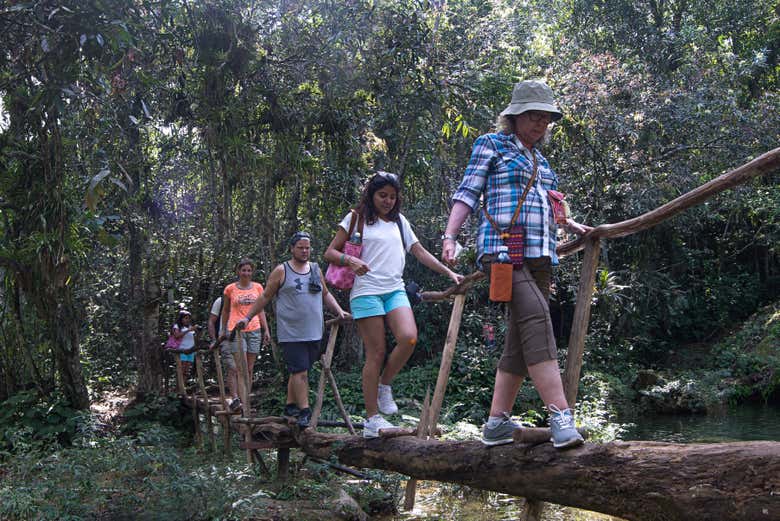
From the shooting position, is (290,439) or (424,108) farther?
(424,108)

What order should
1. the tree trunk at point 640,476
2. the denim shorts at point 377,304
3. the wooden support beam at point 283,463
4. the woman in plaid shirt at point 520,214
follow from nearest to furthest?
the tree trunk at point 640,476, the woman in plaid shirt at point 520,214, the denim shorts at point 377,304, the wooden support beam at point 283,463

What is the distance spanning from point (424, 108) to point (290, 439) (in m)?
6.46

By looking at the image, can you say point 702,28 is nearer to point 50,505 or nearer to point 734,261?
point 734,261

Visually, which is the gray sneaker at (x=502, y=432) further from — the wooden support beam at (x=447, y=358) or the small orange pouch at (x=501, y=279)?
the wooden support beam at (x=447, y=358)

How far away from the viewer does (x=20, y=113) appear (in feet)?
24.2

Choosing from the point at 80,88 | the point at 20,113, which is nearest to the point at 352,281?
the point at 80,88

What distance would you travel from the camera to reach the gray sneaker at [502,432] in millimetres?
3688

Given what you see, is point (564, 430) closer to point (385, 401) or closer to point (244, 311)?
point (385, 401)

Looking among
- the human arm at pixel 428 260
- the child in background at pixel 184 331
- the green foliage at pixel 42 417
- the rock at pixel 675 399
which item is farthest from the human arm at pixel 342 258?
the rock at pixel 675 399

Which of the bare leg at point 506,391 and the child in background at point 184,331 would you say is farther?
the child in background at point 184,331

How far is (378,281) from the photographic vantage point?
4.61 m

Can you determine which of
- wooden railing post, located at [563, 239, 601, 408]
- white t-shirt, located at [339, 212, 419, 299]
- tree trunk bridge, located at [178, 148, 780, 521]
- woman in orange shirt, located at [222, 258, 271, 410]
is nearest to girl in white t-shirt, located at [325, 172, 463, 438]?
white t-shirt, located at [339, 212, 419, 299]

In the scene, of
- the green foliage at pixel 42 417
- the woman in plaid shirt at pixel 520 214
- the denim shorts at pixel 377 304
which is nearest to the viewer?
the woman in plaid shirt at pixel 520 214

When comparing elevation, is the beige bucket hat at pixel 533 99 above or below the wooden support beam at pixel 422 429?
above
